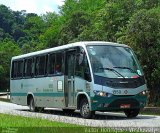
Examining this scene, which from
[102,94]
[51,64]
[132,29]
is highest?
[132,29]

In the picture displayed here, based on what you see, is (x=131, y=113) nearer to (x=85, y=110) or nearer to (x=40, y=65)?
(x=85, y=110)

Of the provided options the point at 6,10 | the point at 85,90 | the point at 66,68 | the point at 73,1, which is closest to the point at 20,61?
the point at 66,68

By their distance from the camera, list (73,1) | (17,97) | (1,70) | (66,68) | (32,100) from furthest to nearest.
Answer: (1,70)
(73,1)
(17,97)
(32,100)
(66,68)

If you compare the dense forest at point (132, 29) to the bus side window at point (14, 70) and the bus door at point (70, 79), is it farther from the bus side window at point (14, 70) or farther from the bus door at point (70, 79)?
the bus door at point (70, 79)

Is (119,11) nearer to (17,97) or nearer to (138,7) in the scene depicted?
(138,7)

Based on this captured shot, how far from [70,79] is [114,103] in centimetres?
289

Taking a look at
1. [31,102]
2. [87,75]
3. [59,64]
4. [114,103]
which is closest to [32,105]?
[31,102]

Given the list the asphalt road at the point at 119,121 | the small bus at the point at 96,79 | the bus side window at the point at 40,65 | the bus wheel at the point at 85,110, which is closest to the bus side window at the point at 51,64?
the small bus at the point at 96,79

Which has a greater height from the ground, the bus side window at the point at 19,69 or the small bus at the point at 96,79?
the bus side window at the point at 19,69

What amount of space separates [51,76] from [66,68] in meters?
1.97

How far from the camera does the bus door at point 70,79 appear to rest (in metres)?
20.7

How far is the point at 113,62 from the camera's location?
19.3 meters

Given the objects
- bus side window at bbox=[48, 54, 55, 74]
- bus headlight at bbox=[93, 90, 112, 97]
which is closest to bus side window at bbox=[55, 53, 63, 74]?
bus side window at bbox=[48, 54, 55, 74]

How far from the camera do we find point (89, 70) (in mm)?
19109
